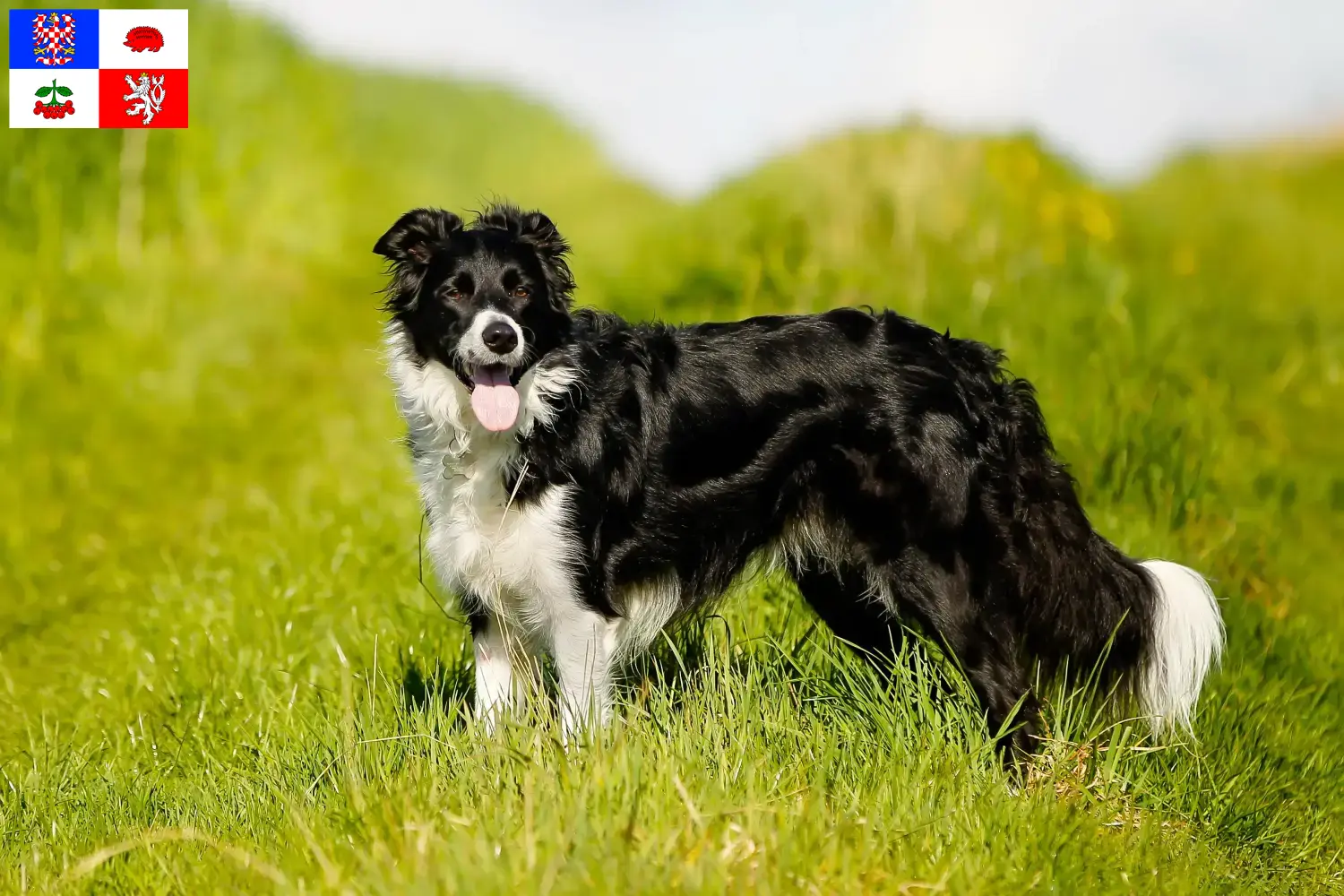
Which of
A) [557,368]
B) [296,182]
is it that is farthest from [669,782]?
[296,182]

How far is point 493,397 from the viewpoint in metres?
4.25

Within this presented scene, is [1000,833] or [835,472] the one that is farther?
[835,472]

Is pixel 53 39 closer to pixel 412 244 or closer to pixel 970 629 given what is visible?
pixel 412 244

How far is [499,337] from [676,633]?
1427mm

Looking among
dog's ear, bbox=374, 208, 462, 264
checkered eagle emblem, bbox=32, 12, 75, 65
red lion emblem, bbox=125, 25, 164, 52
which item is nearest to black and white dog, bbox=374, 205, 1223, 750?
dog's ear, bbox=374, 208, 462, 264

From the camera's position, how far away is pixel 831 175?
10.6m

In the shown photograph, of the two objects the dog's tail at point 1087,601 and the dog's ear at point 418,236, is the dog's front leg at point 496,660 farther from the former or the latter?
the dog's tail at point 1087,601

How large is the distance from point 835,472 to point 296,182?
9802mm

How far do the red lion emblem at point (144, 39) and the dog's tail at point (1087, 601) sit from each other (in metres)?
7.39

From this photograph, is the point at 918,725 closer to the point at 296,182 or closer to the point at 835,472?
the point at 835,472

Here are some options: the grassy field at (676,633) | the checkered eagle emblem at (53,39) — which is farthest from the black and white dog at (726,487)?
the checkered eagle emblem at (53,39)

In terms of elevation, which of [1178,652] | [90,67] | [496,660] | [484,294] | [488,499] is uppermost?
[90,67]

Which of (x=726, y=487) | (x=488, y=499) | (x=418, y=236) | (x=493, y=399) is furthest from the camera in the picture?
(x=726, y=487)

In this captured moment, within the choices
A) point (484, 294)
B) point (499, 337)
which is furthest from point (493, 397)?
point (484, 294)
